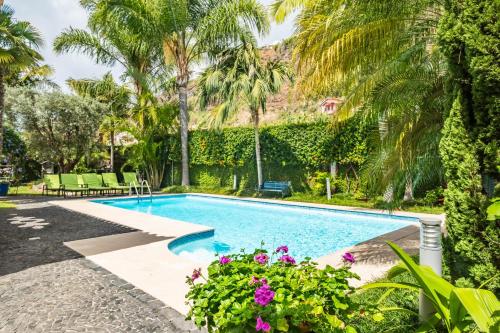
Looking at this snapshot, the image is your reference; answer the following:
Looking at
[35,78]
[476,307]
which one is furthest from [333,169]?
[35,78]

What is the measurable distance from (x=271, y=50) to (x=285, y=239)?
4782 centimetres

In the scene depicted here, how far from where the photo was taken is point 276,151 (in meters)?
14.7

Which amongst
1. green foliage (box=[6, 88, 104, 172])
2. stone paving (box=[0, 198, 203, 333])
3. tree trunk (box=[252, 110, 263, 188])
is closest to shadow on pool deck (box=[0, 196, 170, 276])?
stone paving (box=[0, 198, 203, 333])

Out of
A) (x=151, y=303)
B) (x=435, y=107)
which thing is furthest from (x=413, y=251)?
(x=151, y=303)

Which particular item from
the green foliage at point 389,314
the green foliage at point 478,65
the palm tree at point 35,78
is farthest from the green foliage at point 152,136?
the green foliage at point 478,65

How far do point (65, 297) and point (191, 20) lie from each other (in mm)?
15122

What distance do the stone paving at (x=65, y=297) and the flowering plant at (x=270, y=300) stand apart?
1.15m

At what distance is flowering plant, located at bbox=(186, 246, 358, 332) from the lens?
65.7 inches

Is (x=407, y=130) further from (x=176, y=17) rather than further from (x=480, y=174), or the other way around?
(x=176, y=17)

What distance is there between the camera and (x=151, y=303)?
11.0ft

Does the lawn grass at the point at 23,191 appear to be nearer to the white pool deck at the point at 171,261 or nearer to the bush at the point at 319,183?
the white pool deck at the point at 171,261

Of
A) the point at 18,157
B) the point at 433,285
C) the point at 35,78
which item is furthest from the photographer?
the point at 35,78

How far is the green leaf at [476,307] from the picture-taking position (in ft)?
5.48

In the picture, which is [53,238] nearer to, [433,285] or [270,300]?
[270,300]
